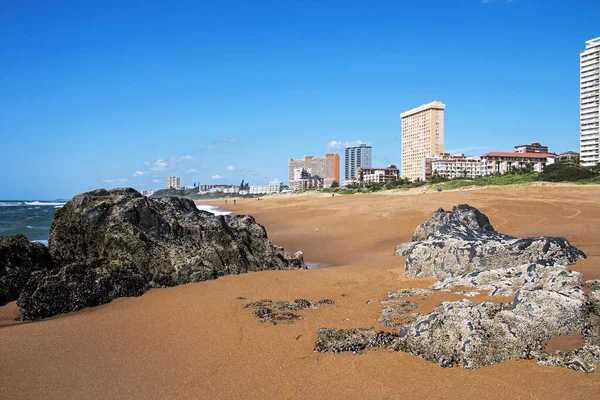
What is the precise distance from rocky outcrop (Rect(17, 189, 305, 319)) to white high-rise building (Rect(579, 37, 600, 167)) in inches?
4257

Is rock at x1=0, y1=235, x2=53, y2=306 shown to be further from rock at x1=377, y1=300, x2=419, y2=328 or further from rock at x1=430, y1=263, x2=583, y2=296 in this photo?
rock at x1=430, y1=263, x2=583, y2=296

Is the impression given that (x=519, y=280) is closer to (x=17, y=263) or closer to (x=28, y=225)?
(x=17, y=263)

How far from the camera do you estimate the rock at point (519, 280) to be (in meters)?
4.08

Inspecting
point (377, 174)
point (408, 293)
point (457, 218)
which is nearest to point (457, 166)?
point (377, 174)

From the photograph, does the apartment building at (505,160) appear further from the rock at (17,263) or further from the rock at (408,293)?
the rock at (17,263)

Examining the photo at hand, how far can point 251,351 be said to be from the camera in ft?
11.8

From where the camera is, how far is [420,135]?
6560 inches

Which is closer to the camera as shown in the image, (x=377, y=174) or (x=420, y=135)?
(x=377, y=174)

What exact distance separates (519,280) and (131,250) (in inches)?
210

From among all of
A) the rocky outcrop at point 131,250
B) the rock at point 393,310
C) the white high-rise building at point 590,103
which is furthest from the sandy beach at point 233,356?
the white high-rise building at point 590,103

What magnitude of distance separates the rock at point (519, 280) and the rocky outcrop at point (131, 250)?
11.9 feet

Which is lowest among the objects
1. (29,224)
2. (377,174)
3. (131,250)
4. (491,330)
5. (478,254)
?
(29,224)

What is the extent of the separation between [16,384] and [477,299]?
13.9 feet

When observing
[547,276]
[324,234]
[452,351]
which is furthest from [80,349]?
[324,234]
